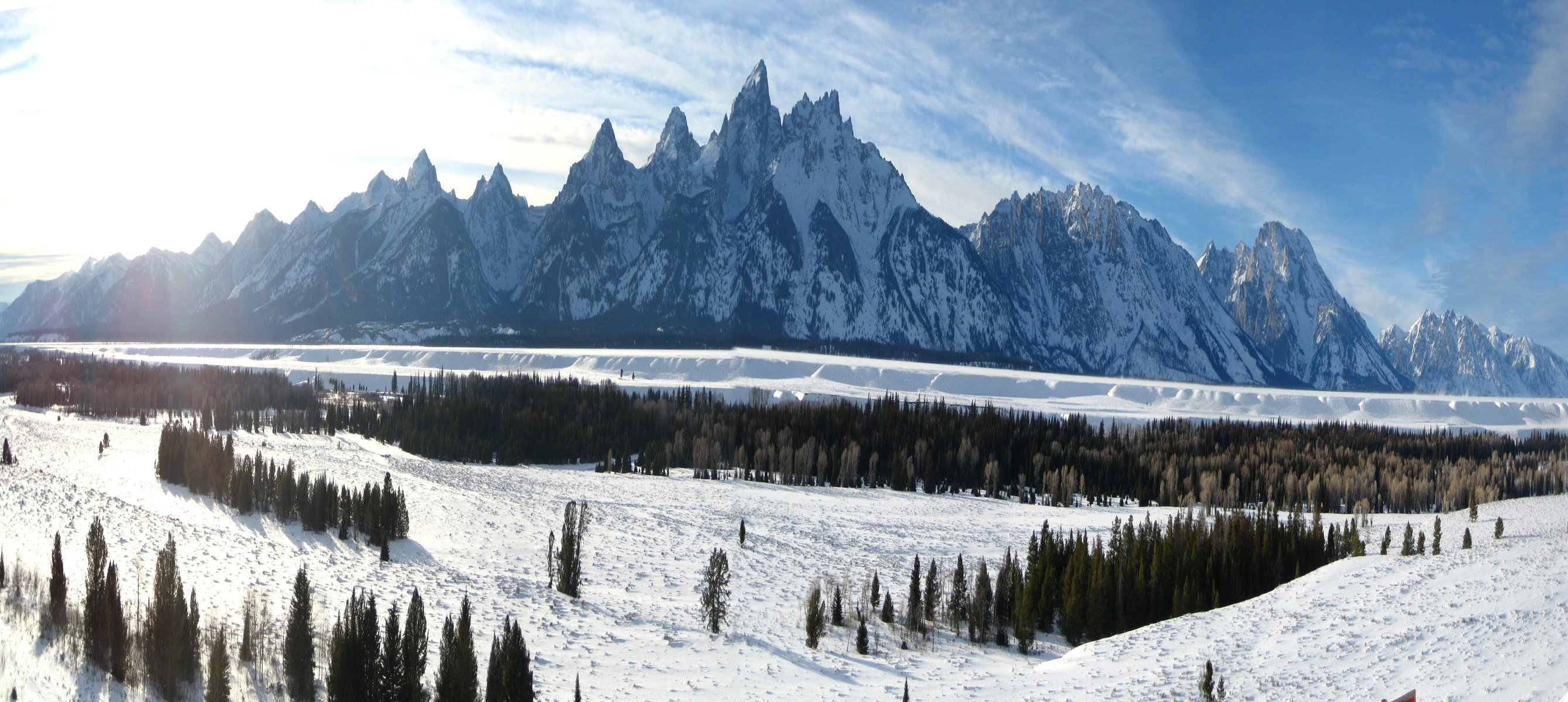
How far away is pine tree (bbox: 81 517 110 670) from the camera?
71.4 ft

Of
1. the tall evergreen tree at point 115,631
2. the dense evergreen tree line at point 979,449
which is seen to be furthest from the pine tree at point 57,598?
the dense evergreen tree line at point 979,449

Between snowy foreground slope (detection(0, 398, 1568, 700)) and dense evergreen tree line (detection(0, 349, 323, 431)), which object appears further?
dense evergreen tree line (detection(0, 349, 323, 431))

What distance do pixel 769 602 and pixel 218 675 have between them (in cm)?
1885

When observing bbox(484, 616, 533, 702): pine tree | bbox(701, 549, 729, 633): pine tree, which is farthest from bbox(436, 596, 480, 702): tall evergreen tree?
bbox(701, 549, 729, 633): pine tree

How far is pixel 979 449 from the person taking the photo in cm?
8850

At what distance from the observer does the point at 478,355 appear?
176 meters

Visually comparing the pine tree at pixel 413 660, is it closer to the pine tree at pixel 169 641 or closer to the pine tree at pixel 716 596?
the pine tree at pixel 169 641

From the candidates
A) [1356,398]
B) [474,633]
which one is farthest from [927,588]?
[1356,398]

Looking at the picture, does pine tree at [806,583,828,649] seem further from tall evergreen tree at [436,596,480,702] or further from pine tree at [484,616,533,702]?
tall evergreen tree at [436,596,480,702]

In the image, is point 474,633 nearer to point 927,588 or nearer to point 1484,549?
point 927,588

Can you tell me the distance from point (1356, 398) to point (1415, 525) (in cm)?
10244

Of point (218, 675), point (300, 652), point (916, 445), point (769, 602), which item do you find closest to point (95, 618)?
point (218, 675)

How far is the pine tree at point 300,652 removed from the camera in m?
21.4

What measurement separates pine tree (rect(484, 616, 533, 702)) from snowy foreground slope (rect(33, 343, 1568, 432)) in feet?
368
